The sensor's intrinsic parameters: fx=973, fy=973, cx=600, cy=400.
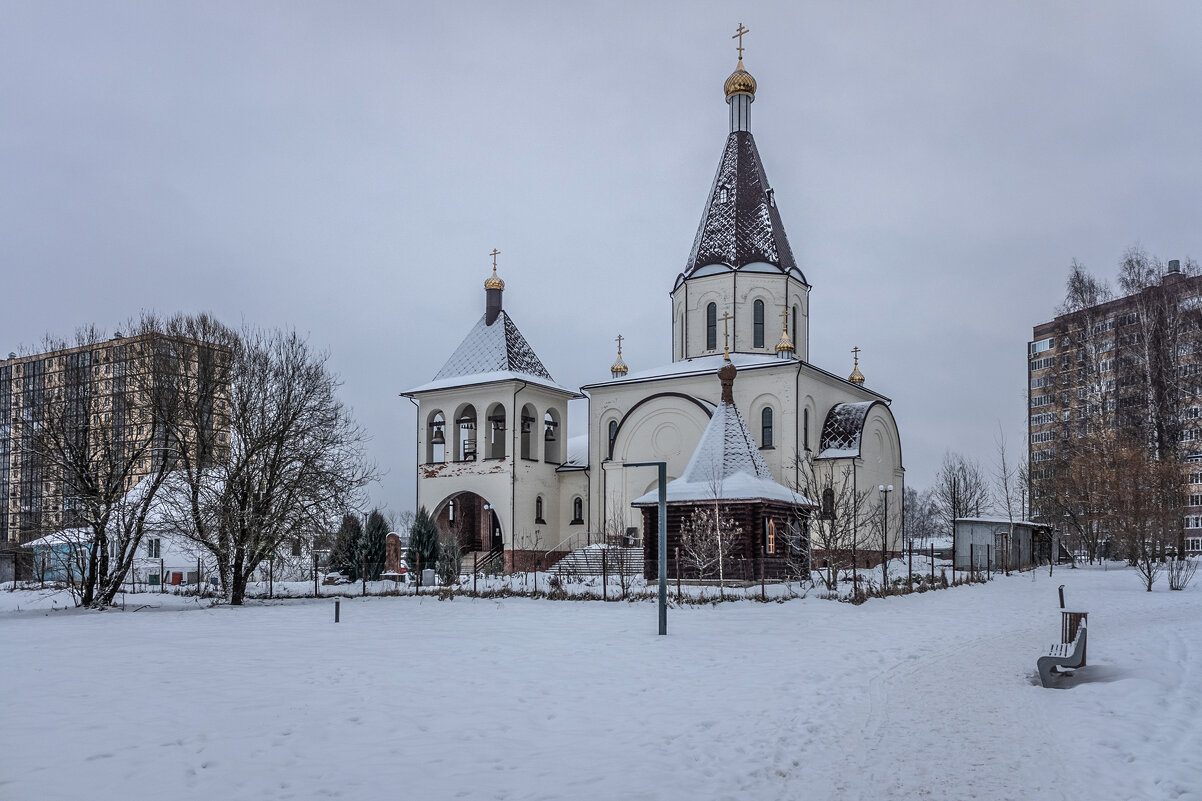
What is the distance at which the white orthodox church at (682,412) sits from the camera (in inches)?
1205

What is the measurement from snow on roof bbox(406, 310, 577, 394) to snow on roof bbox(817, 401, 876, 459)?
10079 mm

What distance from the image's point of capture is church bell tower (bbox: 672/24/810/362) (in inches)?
1292

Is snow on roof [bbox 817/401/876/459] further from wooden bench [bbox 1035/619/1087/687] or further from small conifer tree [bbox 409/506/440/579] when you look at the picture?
wooden bench [bbox 1035/619/1087/687]

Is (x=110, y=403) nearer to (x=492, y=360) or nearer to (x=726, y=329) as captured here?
(x=492, y=360)

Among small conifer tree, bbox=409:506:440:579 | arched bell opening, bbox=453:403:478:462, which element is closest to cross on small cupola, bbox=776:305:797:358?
arched bell opening, bbox=453:403:478:462

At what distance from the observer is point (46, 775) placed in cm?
613

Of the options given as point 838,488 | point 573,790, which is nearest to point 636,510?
point 838,488

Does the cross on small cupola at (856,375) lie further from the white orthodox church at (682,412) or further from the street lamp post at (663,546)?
the street lamp post at (663,546)

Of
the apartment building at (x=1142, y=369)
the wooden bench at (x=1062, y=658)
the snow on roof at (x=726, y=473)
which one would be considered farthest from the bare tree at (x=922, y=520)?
the wooden bench at (x=1062, y=658)

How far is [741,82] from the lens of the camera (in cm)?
3459

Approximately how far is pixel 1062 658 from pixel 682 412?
21792 millimetres

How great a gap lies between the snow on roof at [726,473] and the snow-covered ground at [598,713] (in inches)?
384

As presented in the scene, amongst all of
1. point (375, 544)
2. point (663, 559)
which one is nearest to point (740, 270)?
point (375, 544)

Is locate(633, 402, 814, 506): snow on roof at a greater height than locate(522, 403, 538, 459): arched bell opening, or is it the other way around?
locate(522, 403, 538, 459): arched bell opening
